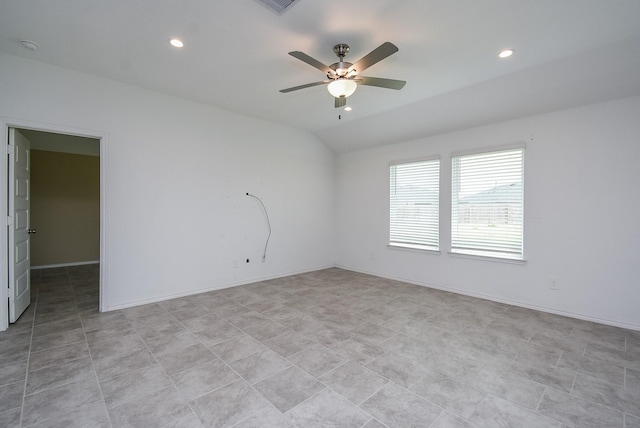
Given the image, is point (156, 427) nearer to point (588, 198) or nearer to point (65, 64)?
point (65, 64)

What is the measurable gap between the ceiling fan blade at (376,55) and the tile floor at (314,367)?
99.3 inches

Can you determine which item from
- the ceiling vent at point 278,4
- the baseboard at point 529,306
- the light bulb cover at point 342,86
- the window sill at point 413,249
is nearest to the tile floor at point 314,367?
the baseboard at point 529,306

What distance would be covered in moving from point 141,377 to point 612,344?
4239 millimetres

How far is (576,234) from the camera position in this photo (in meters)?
3.46

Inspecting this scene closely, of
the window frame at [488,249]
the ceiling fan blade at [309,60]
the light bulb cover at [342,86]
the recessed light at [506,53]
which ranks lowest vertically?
the window frame at [488,249]

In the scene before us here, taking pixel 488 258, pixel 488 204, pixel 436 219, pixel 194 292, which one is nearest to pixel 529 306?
pixel 488 258

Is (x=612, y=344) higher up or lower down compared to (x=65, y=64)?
lower down

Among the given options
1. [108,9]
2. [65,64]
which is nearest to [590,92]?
[108,9]

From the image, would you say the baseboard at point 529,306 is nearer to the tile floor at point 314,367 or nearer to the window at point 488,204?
the tile floor at point 314,367

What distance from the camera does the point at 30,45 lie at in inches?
110

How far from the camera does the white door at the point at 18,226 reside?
10.1 feet

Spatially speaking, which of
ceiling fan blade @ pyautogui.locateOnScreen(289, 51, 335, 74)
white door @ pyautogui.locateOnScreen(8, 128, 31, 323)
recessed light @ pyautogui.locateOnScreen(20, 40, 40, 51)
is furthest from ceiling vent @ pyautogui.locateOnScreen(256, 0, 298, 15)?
white door @ pyautogui.locateOnScreen(8, 128, 31, 323)

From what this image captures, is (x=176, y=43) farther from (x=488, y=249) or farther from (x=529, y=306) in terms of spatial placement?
(x=529, y=306)

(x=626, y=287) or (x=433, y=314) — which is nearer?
(x=626, y=287)
